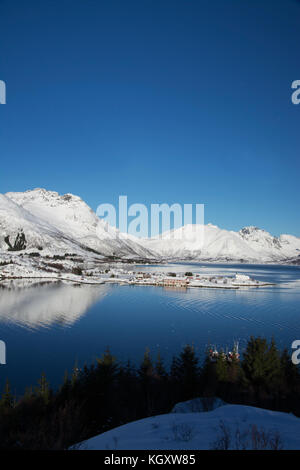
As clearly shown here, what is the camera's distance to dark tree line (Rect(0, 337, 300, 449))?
10.6m

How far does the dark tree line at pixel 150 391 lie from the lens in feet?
34.9

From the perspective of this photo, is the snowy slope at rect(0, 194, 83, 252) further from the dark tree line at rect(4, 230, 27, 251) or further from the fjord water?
the fjord water

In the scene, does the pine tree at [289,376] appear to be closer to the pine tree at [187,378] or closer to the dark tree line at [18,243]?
the pine tree at [187,378]

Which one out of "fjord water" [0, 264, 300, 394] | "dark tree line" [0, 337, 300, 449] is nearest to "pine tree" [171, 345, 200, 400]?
"dark tree line" [0, 337, 300, 449]

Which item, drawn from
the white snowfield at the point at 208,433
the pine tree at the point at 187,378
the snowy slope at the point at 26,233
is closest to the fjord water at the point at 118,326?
the pine tree at the point at 187,378

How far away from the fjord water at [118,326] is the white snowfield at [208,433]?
10894mm

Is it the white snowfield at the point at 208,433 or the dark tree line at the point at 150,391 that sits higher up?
the white snowfield at the point at 208,433

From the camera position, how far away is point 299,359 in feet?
65.0

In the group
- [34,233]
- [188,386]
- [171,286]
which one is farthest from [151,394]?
[34,233]

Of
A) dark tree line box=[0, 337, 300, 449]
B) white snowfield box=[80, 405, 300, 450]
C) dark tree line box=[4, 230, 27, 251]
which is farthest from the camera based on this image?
dark tree line box=[4, 230, 27, 251]

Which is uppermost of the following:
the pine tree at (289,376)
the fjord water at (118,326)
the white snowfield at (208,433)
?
the white snowfield at (208,433)

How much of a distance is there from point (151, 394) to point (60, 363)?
8.16m

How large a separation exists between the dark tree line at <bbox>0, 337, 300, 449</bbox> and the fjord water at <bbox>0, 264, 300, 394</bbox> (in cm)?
378

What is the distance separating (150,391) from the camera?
1344 cm
